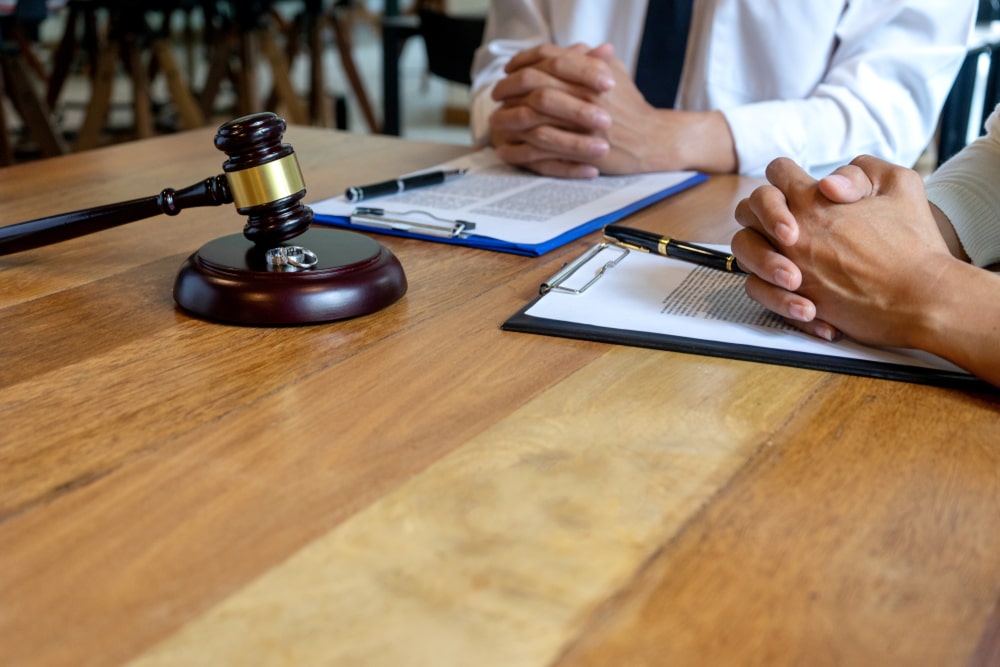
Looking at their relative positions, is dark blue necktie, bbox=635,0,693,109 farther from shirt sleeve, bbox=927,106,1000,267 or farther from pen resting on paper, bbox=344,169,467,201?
shirt sleeve, bbox=927,106,1000,267

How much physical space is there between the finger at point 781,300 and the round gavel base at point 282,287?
0.85 ft

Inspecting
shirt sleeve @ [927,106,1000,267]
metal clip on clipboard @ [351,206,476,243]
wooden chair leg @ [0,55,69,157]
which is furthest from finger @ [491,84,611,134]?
wooden chair leg @ [0,55,69,157]

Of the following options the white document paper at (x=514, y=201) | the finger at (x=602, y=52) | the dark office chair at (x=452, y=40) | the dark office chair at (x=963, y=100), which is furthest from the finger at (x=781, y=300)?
the dark office chair at (x=452, y=40)

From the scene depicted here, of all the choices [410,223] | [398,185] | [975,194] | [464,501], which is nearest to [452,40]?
[398,185]

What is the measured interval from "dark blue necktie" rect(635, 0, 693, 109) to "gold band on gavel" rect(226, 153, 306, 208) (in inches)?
33.6

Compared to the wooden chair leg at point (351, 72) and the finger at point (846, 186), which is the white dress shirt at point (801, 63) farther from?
the wooden chair leg at point (351, 72)

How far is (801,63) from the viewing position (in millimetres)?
1397

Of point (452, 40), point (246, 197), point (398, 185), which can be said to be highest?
point (246, 197)

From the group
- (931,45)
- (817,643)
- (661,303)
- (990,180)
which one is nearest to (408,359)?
(661,303)

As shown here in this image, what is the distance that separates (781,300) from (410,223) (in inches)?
14.9

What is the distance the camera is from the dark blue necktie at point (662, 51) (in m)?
1.45

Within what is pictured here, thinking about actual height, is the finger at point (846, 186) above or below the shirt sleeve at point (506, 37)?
above

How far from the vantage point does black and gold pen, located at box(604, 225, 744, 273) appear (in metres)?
0.81

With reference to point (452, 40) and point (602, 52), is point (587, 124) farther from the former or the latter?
point (452, 40)
